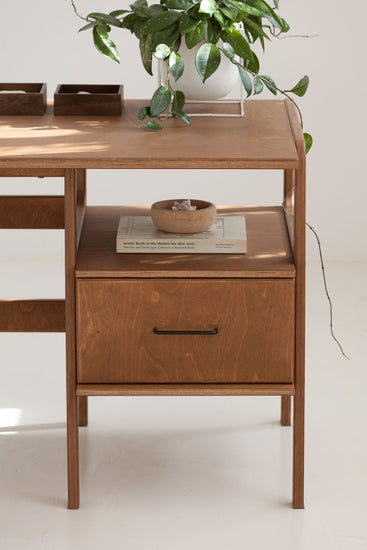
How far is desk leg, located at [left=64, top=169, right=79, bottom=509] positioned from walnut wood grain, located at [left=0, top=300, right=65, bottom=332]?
1.08ft

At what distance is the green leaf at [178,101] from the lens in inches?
93.2

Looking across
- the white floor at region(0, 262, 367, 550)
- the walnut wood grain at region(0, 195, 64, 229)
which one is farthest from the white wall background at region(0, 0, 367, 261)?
the walnut wood grain at region(0, 195, 64, 229)

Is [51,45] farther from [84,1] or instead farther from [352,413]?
[352,413]

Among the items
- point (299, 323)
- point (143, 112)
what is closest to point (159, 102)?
point (143, 112)

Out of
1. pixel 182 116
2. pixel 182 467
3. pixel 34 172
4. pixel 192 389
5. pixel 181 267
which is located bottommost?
pixel 182 467

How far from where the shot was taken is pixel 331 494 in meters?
2.40

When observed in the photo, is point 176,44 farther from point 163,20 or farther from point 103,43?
point 103,43

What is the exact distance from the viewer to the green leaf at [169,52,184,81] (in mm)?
2320

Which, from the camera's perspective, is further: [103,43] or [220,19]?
[103,43]

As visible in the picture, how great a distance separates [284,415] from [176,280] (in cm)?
78

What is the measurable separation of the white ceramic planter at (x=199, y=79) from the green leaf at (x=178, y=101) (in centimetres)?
8

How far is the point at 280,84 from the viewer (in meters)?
4.14

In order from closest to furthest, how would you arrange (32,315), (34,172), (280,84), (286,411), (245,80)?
(34,172)
(245,80)
(32,315)
(286,411)
(280,84)

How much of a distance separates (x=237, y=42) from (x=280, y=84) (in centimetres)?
188
